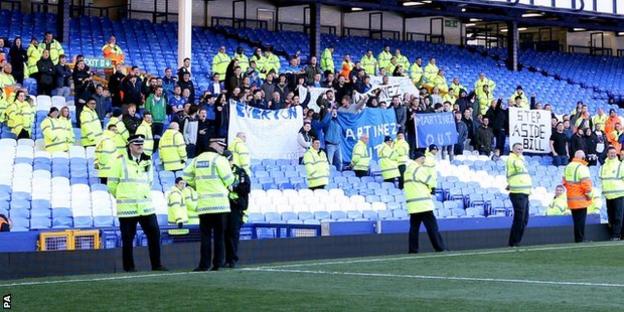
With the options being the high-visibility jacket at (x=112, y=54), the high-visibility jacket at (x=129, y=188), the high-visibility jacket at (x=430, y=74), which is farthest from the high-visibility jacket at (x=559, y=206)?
the high-visibility jacket at (x=129, y=188)

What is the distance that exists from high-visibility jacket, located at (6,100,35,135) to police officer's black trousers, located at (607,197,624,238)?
12061mm

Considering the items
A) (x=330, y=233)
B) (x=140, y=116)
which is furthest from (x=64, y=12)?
(x=330, y=233)

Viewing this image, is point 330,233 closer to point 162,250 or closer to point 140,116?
point 162,250

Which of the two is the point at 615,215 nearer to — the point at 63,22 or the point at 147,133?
the point at 147,133

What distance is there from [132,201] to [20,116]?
360 inches

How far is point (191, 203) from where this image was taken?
21.0m

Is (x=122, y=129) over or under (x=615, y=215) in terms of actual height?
over

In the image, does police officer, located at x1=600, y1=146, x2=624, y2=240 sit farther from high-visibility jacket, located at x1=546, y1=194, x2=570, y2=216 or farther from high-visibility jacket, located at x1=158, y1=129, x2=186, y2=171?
high-visibility jacket, located at x1=158, y1=129, x2=186, y2=171

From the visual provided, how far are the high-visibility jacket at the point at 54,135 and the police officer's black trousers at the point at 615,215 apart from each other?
11.2 metres

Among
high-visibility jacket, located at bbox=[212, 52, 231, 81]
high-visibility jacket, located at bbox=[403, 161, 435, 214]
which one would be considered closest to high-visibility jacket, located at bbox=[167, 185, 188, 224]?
high-visibility jacket, located at bbox=[403, 161, 435, 214]

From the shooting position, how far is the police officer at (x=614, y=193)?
23859 mm

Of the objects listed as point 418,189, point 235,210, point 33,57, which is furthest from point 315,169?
point 235,210

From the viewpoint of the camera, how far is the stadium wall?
53.5 ft

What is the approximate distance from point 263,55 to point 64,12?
5.69m
